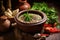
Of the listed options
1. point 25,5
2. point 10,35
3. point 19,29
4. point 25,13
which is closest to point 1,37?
point 10,35

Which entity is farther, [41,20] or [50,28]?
[50,28]

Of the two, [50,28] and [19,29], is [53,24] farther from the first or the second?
[19,29]

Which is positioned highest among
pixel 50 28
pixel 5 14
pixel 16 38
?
pixel 5 14

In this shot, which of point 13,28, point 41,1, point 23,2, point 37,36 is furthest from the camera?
point 41,1

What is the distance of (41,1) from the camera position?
380 centimetres

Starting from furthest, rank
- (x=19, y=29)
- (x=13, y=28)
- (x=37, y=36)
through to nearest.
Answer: (x=13, y=28), (x=19, y=29), (x=37, y=36)

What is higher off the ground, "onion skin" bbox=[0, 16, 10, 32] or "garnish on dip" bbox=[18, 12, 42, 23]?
"garnish on dip" bbox=[18, 12, 42, 23]

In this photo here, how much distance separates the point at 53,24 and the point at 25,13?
589 millimetres

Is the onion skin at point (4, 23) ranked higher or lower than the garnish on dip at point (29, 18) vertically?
lower

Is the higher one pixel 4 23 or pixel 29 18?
pixel 29 18

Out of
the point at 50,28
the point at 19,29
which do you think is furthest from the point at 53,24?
Result: the point at 19,29

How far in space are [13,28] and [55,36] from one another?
787 millimetres

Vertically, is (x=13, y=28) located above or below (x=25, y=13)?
below

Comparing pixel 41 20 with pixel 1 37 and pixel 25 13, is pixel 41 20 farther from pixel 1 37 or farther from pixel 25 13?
pixel 1 37
